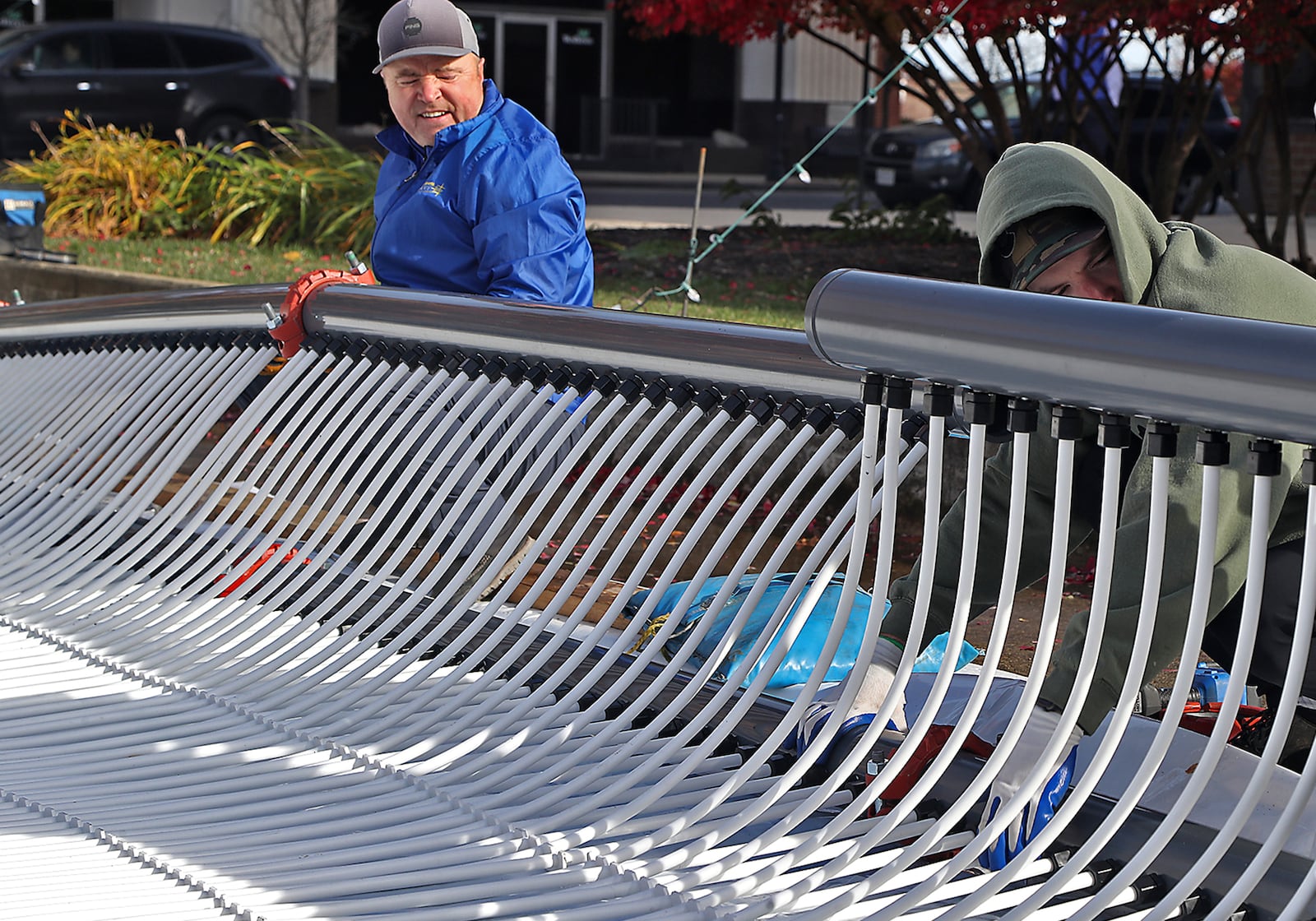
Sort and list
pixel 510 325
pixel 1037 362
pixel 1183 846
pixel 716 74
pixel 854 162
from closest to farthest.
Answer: pixel 1037 362, pixel 1183 846, pixel 510 325, pixel 854 162, pixel 716 74

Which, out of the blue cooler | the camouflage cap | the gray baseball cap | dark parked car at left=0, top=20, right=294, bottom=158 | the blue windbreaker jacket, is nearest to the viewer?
the camouflage cap

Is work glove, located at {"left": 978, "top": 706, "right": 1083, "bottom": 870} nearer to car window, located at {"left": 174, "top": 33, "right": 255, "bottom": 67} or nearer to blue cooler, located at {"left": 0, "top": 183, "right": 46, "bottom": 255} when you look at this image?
blue cooler, located at {"left": 0, "top": 183, "right": 46, "bottom": 255}

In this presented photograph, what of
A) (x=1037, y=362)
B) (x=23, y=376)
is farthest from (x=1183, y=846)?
(x=23, y=376)

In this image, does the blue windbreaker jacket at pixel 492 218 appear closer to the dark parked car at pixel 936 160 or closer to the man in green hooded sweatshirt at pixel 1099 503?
the man in green hooded sweatshirt at pixel 1099 503

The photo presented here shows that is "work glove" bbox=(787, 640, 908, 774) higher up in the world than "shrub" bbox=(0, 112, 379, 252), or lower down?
lower down

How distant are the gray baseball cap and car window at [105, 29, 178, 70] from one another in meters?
16.6

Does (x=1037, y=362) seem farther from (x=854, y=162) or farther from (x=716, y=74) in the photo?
(x=716, y=74)

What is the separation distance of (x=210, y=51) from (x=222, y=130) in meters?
0.97

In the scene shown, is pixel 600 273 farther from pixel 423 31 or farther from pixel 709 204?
pixel 709 204

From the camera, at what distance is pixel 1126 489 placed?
2221 millimetres

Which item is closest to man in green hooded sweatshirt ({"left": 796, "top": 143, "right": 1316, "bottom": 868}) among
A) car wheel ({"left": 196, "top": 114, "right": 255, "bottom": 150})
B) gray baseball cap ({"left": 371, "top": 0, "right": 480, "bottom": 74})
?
gray baseball cap ({"left": 371, "top": 0, "right": 480, "bottom": 74})

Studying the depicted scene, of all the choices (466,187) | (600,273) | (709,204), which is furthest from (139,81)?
(466,187)

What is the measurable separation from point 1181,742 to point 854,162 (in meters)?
29.2

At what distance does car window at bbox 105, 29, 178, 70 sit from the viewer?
19.3 meters
